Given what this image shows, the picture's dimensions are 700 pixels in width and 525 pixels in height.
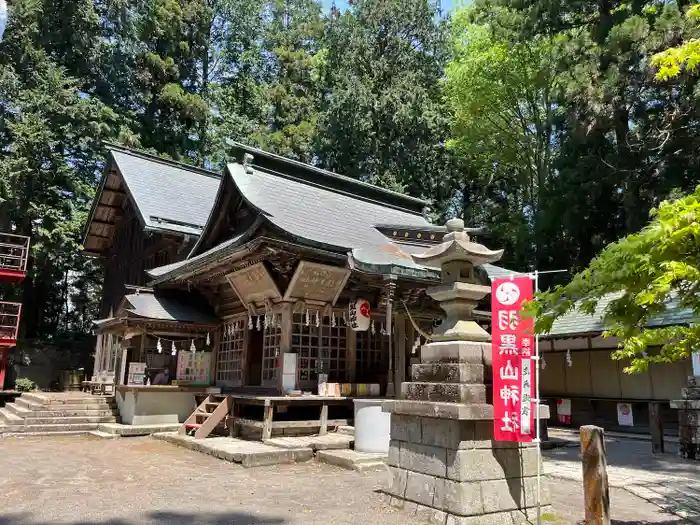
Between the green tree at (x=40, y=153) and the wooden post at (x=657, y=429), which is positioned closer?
the wooden post at (x=657, y=429)

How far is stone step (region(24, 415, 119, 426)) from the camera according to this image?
13.4 metres

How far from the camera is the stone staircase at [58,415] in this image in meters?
13.2

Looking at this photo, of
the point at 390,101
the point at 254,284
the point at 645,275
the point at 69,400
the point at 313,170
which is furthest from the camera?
the point at 390,101

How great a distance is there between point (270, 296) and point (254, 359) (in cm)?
252

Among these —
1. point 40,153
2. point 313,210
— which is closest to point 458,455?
point 313,210

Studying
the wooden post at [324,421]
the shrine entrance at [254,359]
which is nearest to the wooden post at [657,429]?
the wooden post at [324,421]

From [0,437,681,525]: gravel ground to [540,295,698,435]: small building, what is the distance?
794 centimetres

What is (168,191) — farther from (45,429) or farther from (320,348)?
(320,348)

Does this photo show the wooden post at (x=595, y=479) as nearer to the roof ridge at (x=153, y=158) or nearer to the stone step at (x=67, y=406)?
the stone step at (x=67, y=406)

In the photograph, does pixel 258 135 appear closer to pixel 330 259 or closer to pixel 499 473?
pixel 330 259

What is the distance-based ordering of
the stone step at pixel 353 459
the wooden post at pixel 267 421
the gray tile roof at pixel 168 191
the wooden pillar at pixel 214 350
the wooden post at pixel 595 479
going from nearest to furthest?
the wooden post at pixel 595 479
the stone step at pixel 353 459
the wooden post at pixel 267 421
the wooden pillar at pixel 214 350
the gray tile roof at pixel 168 191

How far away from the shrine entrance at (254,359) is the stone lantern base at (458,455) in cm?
763

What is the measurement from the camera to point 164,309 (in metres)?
14.1

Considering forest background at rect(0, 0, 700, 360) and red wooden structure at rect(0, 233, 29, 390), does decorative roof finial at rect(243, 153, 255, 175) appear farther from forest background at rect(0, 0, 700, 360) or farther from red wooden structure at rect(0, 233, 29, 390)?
red wooden structure at rect(0, 233, 29, 390)
